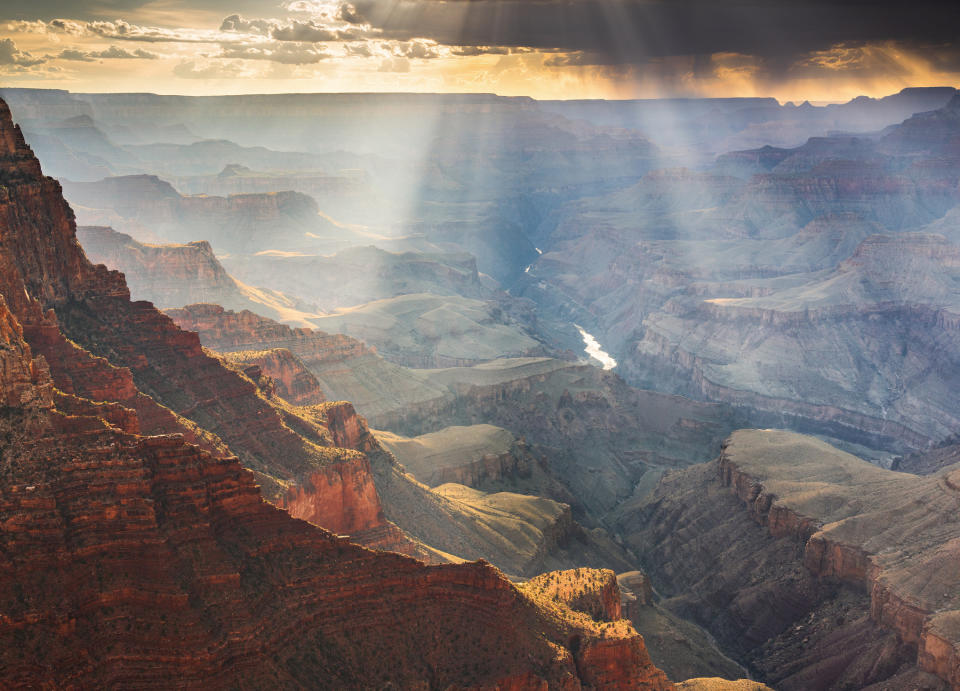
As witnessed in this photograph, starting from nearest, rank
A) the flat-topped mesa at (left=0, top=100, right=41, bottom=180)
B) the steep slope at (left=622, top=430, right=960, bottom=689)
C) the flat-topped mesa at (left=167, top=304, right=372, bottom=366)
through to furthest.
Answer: the flat-topped mesa at (left=0, top=100, right=41, bottom=180) < the steep slope at (left=622, top=430, right=960, bottom=689) < the flat-topped mesa at (left=167, top=304, right=372, bottom=366)

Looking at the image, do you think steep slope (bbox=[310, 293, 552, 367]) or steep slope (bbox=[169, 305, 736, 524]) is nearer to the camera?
steep slope (bbox=[169, 305, 736, 524])

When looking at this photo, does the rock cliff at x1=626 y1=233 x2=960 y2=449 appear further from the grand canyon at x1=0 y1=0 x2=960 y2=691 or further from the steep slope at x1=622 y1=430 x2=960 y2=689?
the steep slope at x1=622 y1=430 x2=960 y2=689

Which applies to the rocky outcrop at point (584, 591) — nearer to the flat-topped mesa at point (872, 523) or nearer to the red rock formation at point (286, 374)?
the flat-topped mesa at point (872, 523)

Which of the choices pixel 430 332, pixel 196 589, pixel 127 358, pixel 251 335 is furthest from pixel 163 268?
pixel 196 589

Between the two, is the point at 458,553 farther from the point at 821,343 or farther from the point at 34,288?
the point at 821,343

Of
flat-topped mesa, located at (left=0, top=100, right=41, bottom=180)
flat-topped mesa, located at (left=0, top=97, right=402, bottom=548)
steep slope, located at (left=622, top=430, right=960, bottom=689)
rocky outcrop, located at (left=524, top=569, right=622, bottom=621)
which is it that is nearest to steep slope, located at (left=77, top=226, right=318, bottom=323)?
steep slope, located at (left=622, top=430, right=960, bottom=689)

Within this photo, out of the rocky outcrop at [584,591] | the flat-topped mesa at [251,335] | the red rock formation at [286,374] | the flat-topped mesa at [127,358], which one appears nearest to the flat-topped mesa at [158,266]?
the flat-topped mesa at [251,335]
